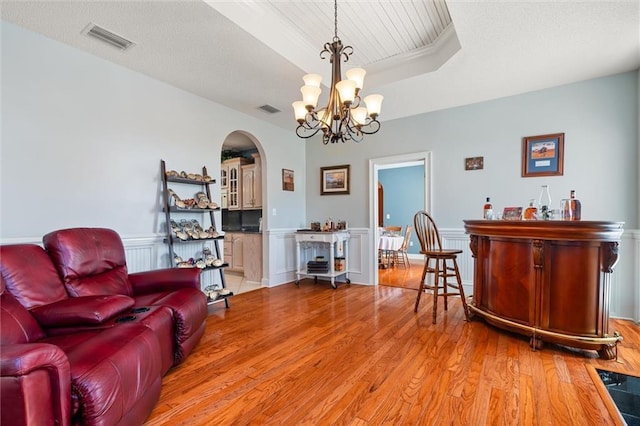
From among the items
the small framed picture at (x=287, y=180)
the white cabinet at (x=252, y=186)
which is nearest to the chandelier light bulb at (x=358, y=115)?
the small framed picture at (x=287, y=180)

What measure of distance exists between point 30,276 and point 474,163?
4.55 m

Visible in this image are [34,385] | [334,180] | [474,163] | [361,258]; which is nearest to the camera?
[34,385]

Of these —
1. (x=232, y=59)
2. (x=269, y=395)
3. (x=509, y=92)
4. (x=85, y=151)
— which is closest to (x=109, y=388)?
(x=269, y=395)

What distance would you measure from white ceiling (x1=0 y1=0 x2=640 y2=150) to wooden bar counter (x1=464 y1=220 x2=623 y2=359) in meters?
1.61

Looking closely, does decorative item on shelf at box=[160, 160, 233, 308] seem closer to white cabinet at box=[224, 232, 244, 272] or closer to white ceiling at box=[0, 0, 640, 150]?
white ceiling at box=[0, 0, 640, 150]

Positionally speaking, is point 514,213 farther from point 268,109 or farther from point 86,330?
point 86,330

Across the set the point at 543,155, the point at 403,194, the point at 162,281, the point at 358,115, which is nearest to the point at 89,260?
the point at 162,281

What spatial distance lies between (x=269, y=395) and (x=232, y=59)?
283 cm

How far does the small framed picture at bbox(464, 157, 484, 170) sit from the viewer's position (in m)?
3.91

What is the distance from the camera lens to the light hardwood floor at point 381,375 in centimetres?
157

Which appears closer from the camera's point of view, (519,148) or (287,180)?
(519,148)

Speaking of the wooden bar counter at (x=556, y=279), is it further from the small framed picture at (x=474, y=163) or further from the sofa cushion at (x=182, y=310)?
the sofa cushion at (x=182, y=310)

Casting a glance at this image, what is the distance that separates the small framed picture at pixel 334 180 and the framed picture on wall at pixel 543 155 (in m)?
2.50

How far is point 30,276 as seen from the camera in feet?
5.67
